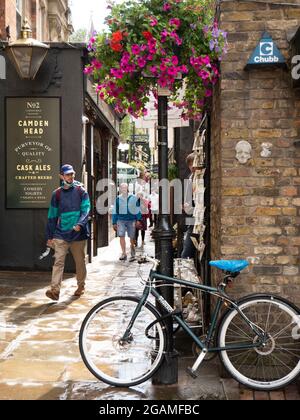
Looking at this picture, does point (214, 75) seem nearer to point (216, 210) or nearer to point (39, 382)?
point (216, 210)

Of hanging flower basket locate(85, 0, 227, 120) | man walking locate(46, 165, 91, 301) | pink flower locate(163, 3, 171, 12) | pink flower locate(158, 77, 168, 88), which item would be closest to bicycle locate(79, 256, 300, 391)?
pink flower locate(158, 77, 168, 88)

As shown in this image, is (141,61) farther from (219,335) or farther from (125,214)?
(125,214)

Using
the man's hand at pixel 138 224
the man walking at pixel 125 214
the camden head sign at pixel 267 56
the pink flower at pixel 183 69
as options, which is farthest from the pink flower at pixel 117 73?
the man's hand at pixel 138 224

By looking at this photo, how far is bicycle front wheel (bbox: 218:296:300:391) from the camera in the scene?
4633 millimetres

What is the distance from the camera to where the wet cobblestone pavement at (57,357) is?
455 centimetres

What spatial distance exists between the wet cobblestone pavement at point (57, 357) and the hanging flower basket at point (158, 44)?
2435mm

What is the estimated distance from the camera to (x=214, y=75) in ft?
16.8

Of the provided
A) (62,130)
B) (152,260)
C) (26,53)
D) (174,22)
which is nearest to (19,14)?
(26,53)

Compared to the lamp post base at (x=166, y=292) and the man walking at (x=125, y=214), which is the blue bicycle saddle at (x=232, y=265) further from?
the man walking at (x=125, y=214)

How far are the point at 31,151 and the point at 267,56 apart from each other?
672 centimetres

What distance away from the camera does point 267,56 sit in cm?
487

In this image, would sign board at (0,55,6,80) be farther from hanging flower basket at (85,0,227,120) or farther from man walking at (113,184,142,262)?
hanging flower basket at (85,0,227,120)
